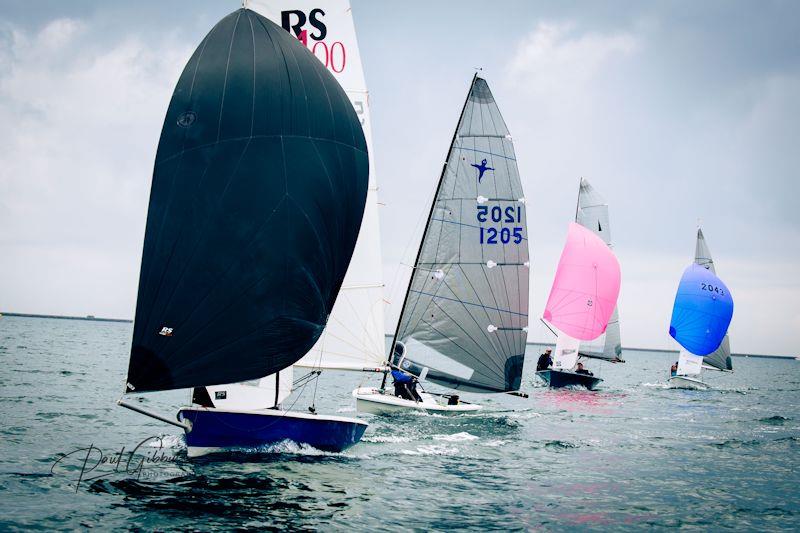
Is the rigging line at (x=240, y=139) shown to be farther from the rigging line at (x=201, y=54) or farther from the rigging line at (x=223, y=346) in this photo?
the rigging line at (x=223, y=346)

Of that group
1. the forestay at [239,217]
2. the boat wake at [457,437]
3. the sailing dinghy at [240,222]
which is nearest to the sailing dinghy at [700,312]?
the boat wake at [457,437]

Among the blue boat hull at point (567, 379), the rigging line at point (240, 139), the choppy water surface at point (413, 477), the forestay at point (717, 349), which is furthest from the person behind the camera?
the forestay at point (717, 349)

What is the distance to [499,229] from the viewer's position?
23781 mm

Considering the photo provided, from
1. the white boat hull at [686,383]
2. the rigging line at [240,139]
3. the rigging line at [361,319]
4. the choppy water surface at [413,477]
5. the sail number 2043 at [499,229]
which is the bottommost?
the choppy water surface at [413,477]

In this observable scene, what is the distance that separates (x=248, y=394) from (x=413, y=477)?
3.96 metres

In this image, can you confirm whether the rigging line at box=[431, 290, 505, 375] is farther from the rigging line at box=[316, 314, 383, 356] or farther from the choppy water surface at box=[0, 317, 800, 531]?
the rigging line at box=[316, 314, 383, 356]

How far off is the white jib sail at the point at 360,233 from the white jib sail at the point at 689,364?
38.1 meters

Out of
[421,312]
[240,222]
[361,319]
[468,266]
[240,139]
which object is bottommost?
[361,319]

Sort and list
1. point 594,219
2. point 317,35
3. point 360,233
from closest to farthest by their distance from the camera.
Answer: point 317,35
point 360,233
point 594,219

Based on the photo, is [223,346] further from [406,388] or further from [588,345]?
[588,345]

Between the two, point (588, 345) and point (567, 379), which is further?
point (588, 345)

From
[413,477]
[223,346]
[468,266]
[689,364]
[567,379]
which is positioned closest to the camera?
[223,346]

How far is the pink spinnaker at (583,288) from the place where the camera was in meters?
38.2

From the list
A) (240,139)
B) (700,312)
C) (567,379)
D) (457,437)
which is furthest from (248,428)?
(700,312)
